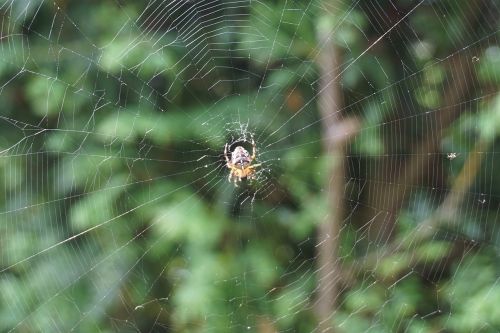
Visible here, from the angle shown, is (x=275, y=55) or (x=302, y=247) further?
(x=302, y=247)

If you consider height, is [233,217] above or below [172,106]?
below

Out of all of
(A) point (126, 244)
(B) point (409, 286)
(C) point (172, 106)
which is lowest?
(B) point (409, 286)

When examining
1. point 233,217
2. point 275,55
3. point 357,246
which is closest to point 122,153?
point 233,217

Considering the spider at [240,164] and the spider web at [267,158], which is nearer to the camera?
the spider web at [267,158]

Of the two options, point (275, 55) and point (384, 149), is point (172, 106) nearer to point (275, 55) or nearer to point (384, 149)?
point (275, 55)
